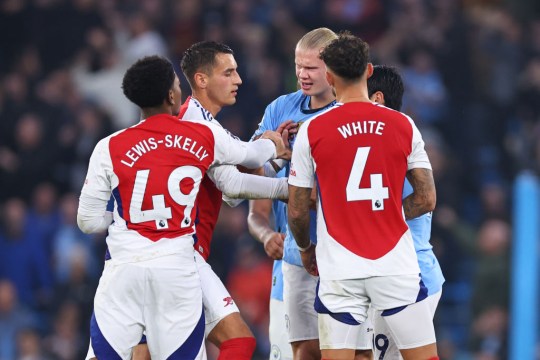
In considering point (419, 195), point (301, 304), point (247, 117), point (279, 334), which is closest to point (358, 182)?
point (419, 195)

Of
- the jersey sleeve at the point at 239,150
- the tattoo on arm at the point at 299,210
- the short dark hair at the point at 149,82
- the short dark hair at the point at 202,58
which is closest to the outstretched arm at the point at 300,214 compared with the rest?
the tattoo on arm at the point at 299,210

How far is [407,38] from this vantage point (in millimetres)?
13453

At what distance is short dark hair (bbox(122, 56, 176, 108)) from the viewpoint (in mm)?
6266

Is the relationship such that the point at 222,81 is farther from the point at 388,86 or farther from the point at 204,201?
the point at 388,86

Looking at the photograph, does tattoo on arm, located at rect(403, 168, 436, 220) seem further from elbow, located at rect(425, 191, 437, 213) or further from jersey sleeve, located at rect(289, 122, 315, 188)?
jersey sleeve, located at rect(289, 122, 315, 188)

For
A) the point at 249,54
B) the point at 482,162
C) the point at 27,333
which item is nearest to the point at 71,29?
the point at 249,54

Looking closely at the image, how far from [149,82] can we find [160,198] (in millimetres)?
597

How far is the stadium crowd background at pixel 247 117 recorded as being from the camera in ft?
39.0

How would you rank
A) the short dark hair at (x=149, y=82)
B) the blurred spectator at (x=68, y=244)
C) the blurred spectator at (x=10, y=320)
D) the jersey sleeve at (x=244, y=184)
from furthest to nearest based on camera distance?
1. the blurred spectator at (x=68, y=244)
2. the blurred spectator at (x=10, y=320)
3. the jersey sleeve at (x=244, y=184)
4. the short dark hair at (x=149, y=82)

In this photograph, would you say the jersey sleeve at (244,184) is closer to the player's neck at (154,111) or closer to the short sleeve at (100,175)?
the player's neck at (154,111)

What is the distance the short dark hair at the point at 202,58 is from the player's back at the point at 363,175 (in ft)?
3.49

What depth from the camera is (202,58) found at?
6816 mm

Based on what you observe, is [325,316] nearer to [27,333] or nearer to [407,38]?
[27,333]

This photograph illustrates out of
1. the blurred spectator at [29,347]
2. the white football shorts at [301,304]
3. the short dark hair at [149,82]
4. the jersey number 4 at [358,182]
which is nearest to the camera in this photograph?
the jersey number 4 at [358,182]
